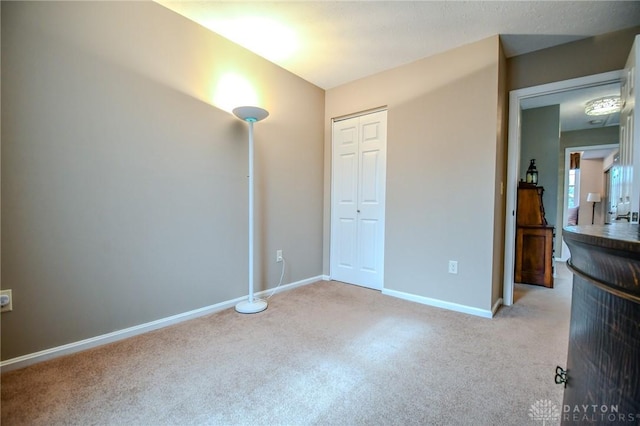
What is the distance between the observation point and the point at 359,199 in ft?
10.7

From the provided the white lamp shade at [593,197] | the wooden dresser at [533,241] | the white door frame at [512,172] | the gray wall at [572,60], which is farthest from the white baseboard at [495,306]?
the white lamp shade at [593,197]

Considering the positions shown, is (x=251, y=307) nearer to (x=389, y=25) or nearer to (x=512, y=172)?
(x=389, y=25)

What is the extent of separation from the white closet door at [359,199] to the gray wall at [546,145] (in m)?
2.63

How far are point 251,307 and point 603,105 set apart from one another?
15.8 feet

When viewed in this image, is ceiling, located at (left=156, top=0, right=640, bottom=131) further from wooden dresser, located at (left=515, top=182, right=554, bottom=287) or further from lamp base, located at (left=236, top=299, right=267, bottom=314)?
lamp base, located at (left=236, top=299, right=267, bottom=314)

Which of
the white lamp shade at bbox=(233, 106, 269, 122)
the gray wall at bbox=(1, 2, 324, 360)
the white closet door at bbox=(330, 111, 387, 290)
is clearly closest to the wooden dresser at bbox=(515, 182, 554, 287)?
the white closet door at bbox=(330, 111, 387, 290)

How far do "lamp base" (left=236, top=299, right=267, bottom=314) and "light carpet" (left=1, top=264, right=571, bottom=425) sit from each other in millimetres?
57

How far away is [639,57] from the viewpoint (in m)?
1.78

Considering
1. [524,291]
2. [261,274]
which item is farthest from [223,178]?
[524,291]

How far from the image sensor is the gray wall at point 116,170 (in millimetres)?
1545

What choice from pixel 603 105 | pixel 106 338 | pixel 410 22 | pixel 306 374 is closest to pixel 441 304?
pixel 306 374

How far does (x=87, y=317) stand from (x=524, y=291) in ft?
13.3

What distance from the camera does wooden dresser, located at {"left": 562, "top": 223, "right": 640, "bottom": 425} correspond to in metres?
0.49

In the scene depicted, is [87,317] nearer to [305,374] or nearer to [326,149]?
[305,374]
